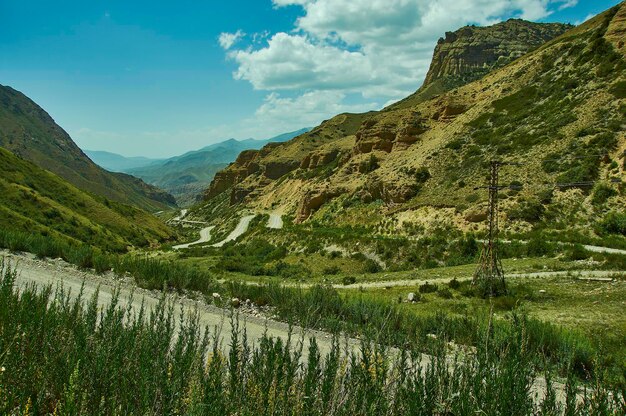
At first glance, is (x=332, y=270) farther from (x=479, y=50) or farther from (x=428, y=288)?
(x=479, y=50)

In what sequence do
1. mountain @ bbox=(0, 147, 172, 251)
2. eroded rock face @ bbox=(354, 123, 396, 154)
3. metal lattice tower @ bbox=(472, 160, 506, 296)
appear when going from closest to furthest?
metal lattice tower @ bbox=(472, 160, 506, 296), mountain @ bbox=(0, 147, 172, 251), eroded rock face @ bbox=(354, 123, 396, 154)

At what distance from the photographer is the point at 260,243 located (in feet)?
162

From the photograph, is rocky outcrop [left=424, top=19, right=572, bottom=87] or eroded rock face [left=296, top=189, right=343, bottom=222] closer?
eroded rock face [left=296, top=189, right=343, bottom=222]

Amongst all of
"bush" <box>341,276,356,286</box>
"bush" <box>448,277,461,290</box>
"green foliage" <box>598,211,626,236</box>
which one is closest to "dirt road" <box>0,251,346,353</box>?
"bush" <box>448,277,461,290</box>

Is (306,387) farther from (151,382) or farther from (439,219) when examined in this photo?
(439,219)

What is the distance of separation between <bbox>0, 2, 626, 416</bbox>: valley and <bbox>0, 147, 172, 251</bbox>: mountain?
47 cm

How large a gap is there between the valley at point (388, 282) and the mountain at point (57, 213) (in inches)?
18.5

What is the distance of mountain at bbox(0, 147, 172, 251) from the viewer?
41284 millimetres

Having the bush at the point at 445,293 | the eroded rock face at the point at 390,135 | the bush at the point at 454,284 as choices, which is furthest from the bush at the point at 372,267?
the eroded rock face at the point at 390,135

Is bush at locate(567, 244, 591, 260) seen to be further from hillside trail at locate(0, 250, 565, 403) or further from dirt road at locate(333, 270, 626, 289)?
hillside trail at locate(0, 250, 565, 403)

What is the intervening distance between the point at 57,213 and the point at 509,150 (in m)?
53.6

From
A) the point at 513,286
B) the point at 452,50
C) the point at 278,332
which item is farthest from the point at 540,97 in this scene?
the point at 452,50

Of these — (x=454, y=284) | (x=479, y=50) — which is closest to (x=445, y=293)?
(x=454, y=284)

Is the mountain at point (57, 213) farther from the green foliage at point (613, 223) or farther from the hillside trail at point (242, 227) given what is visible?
the green foliage at point (613, 223)
